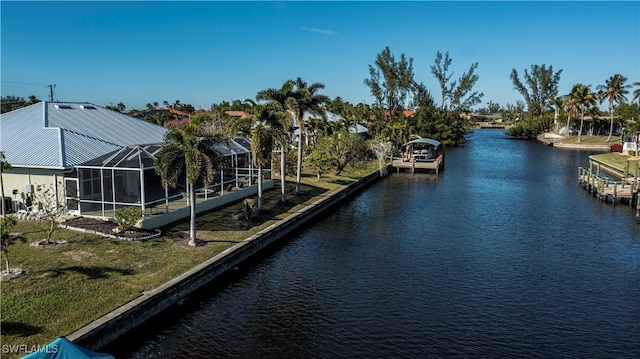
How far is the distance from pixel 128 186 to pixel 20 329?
16342 mm

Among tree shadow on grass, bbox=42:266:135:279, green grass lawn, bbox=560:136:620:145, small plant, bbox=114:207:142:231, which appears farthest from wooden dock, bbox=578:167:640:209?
green grass lawn, bbox=560:136:620:145

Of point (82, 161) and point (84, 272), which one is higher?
point (82, 161)

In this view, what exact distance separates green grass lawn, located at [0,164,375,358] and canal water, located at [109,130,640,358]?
155cm

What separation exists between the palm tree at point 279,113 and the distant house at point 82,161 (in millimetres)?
4892

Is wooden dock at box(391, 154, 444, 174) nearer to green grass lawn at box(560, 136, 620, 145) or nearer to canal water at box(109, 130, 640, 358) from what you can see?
canal water at box(109, 130, 640, 358)

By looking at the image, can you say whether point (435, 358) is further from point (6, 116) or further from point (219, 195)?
point (6, 116)

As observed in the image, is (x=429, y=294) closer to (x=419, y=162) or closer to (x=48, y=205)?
(x=48, y=205)

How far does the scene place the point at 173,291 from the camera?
17016mm

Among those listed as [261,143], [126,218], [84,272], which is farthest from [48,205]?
[261,143]

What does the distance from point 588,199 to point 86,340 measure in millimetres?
38901

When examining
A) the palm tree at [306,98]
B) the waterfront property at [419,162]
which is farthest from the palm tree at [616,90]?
the palm tree at [306,98]

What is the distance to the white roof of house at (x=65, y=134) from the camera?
24219mm

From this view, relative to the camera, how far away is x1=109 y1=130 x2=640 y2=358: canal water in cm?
1479

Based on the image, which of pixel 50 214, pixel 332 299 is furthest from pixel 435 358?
pixel 50 214
